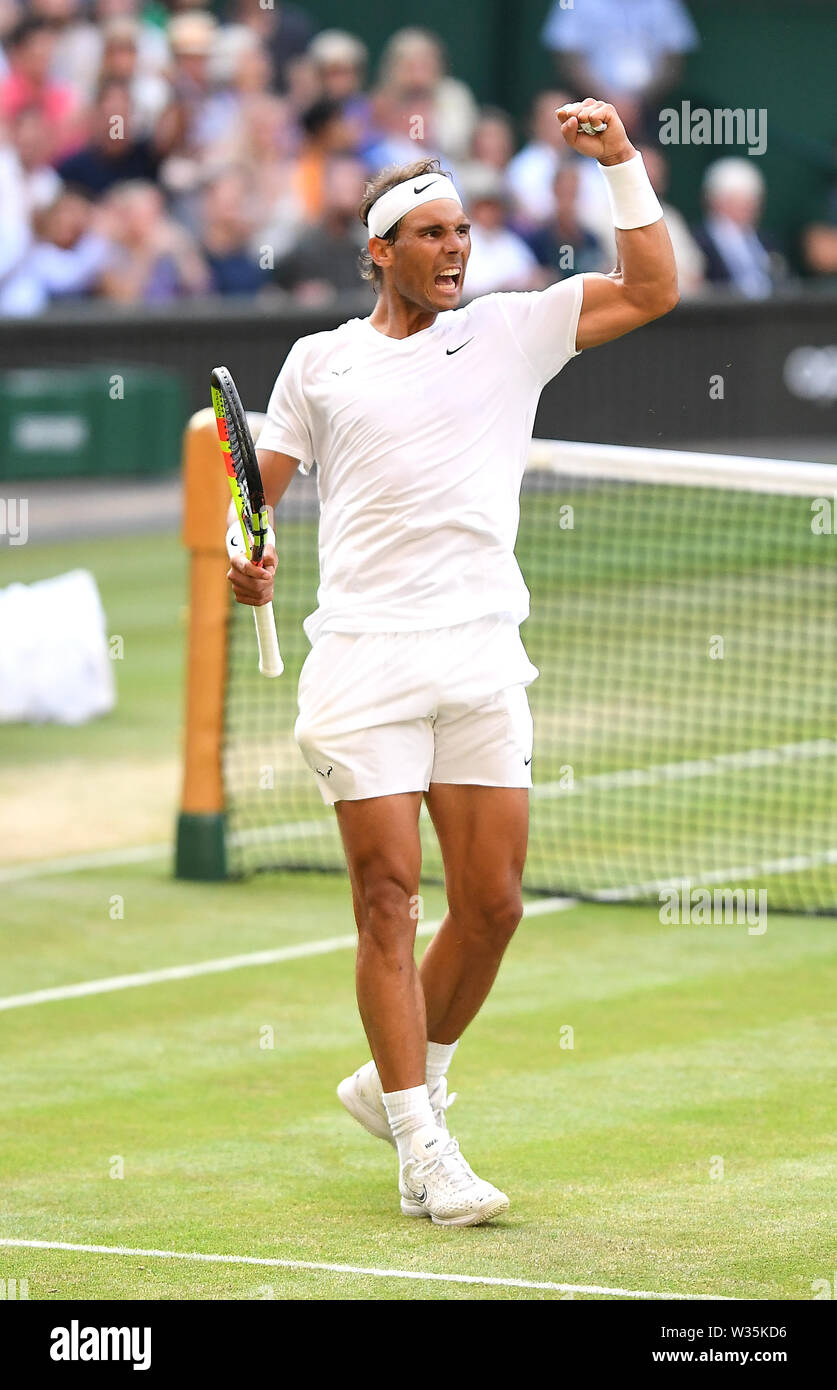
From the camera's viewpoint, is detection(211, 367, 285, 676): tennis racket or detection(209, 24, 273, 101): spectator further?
detection(209, 24, 273, 101): spectator

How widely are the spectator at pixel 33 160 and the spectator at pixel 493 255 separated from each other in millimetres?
3480

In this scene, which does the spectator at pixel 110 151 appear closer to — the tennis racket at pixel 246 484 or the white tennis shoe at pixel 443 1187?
the tennis racket at pixel 246 484

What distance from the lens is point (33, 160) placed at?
64.5 ft

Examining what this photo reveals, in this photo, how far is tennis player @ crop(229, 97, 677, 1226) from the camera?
5.68 metres

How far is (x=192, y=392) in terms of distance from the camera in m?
20.3

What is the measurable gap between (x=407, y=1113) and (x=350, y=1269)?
0.49m

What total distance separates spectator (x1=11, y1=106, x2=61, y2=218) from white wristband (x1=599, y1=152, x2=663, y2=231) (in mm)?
14471

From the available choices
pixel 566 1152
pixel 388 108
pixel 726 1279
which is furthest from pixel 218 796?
pixel 388 108

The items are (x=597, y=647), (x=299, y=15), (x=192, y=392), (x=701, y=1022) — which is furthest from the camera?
(x=299, y=15)

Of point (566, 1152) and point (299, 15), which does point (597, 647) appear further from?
point (299, 15)

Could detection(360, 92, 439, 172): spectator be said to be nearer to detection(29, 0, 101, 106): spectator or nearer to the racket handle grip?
detection(29, 0, 101, 106): spectator

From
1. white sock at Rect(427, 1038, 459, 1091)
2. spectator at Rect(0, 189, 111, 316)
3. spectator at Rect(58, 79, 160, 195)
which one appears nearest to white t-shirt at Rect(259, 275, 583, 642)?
white sock at Rect(427, 1038, 459, 1091)

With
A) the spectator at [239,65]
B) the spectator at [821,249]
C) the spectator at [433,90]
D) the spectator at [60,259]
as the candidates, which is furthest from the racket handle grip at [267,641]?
the spectator at [821,249]
